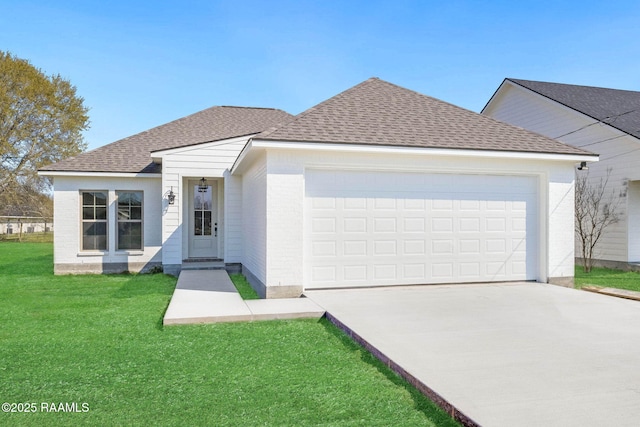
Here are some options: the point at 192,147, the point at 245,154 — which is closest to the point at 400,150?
the point at 245,154

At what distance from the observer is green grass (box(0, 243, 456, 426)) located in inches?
127

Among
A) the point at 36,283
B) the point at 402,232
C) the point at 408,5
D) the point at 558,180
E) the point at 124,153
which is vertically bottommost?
the point at 36,283

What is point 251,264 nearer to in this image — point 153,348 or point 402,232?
point 402,232

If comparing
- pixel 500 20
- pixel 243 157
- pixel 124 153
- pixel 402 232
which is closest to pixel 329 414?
pixel 402 232

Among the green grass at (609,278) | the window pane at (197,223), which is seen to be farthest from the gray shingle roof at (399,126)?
the window pane at (197,223)

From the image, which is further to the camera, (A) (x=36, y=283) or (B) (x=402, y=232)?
(A) (x=36, y=283)

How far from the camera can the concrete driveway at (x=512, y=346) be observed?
3131 millimetres

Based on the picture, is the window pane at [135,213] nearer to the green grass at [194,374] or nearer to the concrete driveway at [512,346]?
the green grass at [194,374]

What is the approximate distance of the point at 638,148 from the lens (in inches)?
487

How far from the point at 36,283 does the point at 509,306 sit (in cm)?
1030

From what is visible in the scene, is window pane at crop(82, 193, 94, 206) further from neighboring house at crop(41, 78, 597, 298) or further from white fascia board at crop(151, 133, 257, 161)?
neighboring house at crop(41, 78, 597, 298)

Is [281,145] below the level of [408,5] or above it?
below

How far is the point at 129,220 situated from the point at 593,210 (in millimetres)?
14209

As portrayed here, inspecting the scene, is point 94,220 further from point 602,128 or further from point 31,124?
point 31,124
